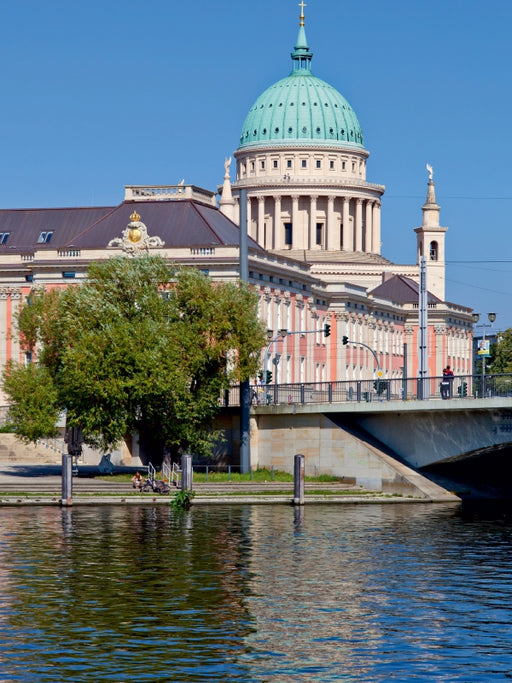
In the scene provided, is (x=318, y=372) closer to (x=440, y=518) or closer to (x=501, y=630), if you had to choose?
(x=440, y=518)

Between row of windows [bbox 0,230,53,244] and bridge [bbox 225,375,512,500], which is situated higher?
row of windows [bbox 0,230,53,244]

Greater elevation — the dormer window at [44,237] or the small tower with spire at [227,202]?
the small tower with spire at [227,202]

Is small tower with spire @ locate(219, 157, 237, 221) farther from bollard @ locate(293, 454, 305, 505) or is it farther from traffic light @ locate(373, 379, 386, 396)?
bollard @ locate(293, 454, 305, 505)

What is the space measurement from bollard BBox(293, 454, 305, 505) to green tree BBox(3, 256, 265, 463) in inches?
356

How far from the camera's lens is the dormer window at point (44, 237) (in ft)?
442

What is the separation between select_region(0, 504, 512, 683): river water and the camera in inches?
1448

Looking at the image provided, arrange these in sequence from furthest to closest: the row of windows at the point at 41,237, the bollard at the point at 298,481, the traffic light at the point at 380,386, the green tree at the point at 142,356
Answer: the row of windows at the point at 41,237
the traffic light at the point at 380,386
the green tree at the point at 142,356
the bollard at the point at 298,481

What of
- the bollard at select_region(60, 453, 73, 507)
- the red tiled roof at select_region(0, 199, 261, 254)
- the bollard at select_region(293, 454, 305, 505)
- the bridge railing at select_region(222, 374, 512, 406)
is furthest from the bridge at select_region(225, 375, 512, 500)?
the red tiled roof at select_region(0, 199, 261, 254)

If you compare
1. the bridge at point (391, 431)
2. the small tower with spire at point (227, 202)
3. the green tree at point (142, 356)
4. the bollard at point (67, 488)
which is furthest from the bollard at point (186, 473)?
the small tower with spire at point (227, 202)

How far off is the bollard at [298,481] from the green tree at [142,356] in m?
9.03

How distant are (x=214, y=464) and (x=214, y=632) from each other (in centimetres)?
4955

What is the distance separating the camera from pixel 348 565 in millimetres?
53094

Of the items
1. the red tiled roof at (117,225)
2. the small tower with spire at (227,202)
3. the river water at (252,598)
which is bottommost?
the river water at (252,598)

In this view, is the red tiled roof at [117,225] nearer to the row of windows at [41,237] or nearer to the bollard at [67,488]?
the row of windows at [41,237]
